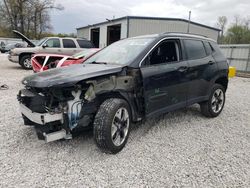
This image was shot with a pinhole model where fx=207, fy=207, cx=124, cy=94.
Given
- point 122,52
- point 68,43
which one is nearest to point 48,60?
point 122,52

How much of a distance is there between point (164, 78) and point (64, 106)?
5.66 ft

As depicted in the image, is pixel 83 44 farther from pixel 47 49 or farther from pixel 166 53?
pixel 166 53

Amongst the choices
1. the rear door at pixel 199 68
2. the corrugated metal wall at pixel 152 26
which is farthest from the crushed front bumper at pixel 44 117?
the corrugated metal wall at pixel 152 26

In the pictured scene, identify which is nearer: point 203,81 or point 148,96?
point 148,96

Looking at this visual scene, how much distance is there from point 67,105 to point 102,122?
1.67 ft

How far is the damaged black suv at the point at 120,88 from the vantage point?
273 cm

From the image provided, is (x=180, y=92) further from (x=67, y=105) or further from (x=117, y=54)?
(x=67, y=105)

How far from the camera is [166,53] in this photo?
3.89 meters

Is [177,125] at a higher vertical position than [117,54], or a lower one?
lower

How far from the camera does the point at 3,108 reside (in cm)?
488

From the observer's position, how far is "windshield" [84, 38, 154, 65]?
3463 millimetres

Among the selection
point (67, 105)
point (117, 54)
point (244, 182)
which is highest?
point (117, 54)

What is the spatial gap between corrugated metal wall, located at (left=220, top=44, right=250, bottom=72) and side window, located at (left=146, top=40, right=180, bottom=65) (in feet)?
40.3

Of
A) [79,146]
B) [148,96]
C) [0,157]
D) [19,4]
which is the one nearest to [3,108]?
[0,157]
